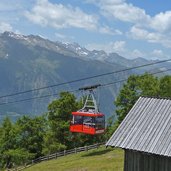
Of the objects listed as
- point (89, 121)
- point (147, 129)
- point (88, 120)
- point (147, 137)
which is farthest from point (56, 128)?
point (147, 137)

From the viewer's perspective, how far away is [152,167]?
27.1 metres

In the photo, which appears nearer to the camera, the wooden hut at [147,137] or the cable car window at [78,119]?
the wooden hut at [147,137]

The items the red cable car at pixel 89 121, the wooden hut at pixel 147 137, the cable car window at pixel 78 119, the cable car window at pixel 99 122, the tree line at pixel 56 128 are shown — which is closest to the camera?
the wooden hut at pixel 147 137

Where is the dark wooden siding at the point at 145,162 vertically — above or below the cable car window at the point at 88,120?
below

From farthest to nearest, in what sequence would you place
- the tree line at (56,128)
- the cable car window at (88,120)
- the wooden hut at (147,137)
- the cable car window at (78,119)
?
1. the tree line at (56,128)
2. the cable car window at (78,119)
3. the cable car window at (88,120)
4. the wooden hut at (147,137)

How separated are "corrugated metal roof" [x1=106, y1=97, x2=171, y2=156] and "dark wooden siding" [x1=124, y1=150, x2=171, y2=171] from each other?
0.83 m

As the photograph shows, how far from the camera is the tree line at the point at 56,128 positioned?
234 feet

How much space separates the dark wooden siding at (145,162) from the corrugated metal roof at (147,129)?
83cm

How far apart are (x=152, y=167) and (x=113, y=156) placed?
2691 centimetres

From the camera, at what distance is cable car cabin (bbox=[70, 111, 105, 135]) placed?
50656 mm

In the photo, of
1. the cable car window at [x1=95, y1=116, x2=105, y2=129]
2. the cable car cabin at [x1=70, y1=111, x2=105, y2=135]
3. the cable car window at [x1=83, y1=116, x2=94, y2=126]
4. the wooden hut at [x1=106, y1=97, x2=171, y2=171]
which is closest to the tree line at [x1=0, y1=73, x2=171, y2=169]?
the cable car window at [x1=95, y1=116, x2=105, y2=129]

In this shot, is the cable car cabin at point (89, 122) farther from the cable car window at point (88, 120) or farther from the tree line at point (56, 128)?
the tree line at point (56, 128)

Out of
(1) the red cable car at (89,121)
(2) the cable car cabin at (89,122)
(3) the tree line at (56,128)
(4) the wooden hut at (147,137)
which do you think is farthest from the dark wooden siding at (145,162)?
(3) the tree line at (56,128)

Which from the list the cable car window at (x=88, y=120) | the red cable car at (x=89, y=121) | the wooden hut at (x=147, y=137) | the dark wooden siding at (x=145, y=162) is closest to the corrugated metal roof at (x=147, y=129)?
the wooden hut at (x=147, y=137)
